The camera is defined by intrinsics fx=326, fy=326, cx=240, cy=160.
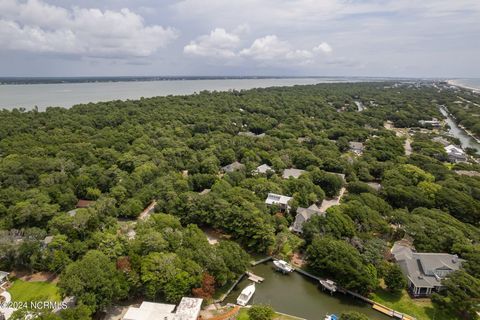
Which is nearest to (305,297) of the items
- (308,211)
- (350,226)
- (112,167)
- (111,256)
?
(350,226)

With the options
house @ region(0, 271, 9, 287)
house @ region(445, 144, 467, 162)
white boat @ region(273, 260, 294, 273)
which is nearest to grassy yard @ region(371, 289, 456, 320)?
white boat @ region(273, 260, 294, 273)

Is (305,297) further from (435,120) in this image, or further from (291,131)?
(435,120)

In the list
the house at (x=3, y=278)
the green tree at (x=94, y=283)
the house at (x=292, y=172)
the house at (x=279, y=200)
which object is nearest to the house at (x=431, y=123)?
the house at (x=292, y=172)

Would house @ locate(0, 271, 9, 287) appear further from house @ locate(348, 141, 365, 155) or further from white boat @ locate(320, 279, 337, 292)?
house @ locate(348, 141, 365, 155)

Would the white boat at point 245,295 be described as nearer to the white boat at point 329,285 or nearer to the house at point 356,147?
the white boat at point 329,285

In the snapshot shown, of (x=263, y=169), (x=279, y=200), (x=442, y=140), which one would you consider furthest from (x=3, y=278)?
(x=442, y=140)

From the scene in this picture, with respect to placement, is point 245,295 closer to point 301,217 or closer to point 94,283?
point 94,283
